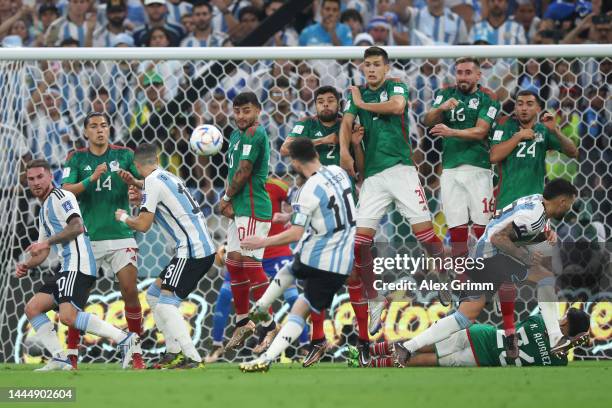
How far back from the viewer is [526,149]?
1020 cm

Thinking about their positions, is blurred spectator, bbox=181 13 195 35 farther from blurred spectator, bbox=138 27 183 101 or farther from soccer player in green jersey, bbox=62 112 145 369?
soccer player in green jersey, bbox=62 112 145 369

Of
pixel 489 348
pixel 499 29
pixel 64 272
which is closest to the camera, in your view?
pixel 64 272

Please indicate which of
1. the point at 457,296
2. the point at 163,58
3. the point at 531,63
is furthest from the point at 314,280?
the point at 531,63

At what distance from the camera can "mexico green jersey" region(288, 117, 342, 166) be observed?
34.3 ft

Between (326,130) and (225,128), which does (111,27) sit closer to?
(225,128)

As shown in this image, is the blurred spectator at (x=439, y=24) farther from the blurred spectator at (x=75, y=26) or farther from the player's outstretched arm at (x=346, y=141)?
the player's outstretched arm at (x=346, y=141)

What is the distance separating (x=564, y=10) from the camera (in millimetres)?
13414

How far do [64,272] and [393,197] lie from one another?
8.89ft

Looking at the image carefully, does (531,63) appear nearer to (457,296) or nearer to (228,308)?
(457,296)

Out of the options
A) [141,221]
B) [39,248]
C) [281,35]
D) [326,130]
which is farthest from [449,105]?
[281,35]

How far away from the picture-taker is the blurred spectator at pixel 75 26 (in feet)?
45.6

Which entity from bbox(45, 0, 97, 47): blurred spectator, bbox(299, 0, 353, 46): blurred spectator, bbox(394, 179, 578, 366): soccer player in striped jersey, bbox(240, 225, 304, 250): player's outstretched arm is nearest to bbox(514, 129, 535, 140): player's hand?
bbox(394, 179, 578, 366): soccer player in striped jersey

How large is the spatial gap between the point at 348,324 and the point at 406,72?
9.21 feet

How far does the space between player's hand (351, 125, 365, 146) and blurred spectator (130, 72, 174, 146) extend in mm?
2278
